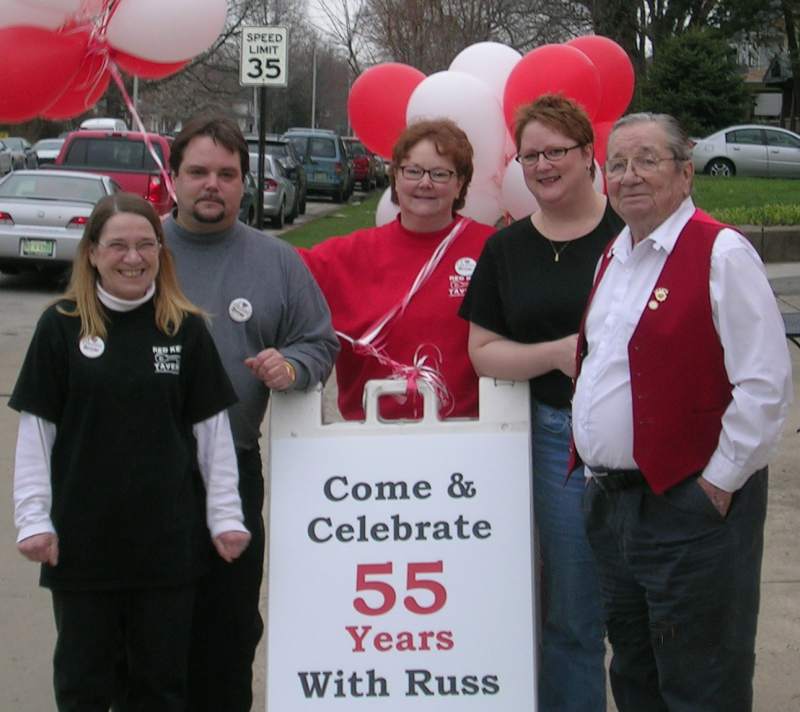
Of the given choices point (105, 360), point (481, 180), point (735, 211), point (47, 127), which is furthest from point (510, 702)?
point (47, 127)

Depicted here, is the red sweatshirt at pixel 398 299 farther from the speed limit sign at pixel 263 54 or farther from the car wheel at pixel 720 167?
the car wheel at pixel 720 167

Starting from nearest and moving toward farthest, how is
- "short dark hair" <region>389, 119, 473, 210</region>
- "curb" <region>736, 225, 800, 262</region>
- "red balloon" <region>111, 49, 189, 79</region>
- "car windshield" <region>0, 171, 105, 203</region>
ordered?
1. "short dark hair" <region>389, 119, 473, 210</region>
2. "red balloon" <region>111, 49, 189, 79</region>
3. "curb" <region>736, 225, 800, 262</region>
4. "car windshield" <region>0, 171, 105, 203</region>

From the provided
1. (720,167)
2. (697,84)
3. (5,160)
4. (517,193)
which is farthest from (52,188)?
(697,84)

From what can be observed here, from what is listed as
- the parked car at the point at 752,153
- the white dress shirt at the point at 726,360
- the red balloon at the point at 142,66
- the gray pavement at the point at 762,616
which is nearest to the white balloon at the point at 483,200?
the red balloon at the point at 142,66

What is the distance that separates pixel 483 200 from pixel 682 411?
4.93ft

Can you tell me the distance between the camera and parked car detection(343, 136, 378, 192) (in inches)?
1451

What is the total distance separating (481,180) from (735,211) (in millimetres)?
11569

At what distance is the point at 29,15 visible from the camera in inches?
141

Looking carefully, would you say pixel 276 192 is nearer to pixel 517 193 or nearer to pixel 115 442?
pixel 517 193

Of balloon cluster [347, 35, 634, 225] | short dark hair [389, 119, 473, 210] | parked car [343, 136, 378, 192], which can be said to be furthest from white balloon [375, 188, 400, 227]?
parked car [343, 136, 378, 192]

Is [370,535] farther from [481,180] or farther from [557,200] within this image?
[481,180]

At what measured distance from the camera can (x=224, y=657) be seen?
3361 millimetres

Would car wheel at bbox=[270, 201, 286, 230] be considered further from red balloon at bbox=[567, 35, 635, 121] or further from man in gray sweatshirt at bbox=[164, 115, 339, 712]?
man in gray sweatshirt at bbox=[164, 115, 339, 712]

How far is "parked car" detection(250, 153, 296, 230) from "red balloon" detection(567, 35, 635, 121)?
1590 cm
